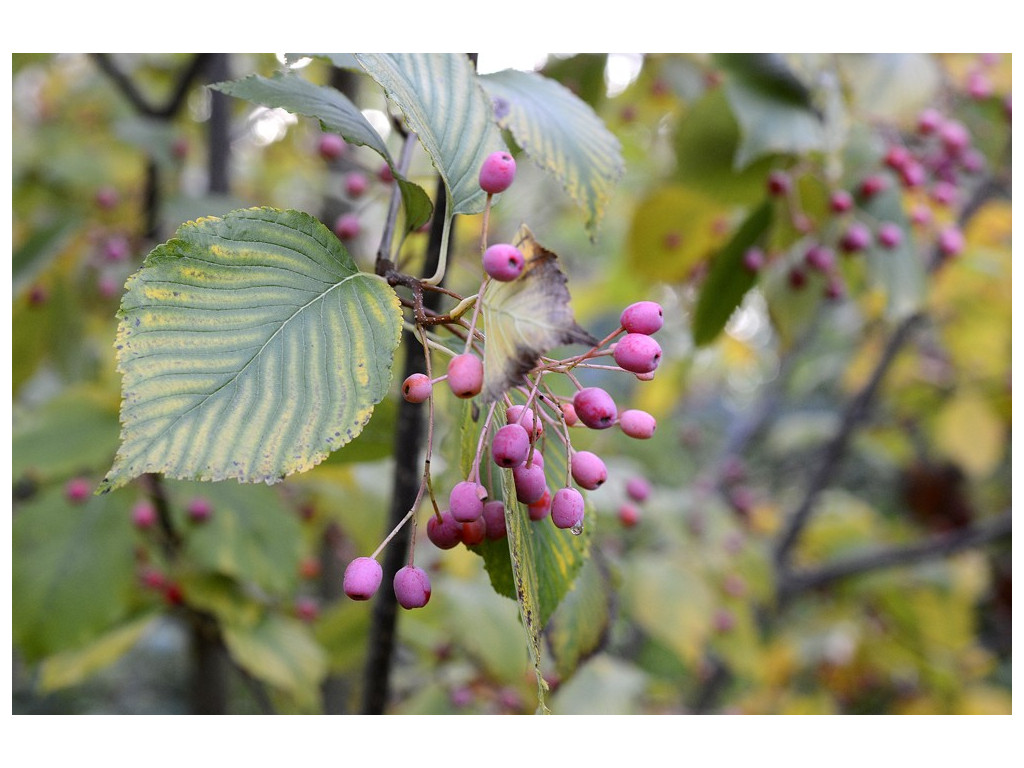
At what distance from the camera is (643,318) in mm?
464

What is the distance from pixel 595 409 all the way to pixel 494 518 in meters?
0.11

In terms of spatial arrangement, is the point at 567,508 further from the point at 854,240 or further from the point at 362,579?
the point at 854,240

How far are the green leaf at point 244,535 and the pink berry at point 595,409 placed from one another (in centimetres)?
82

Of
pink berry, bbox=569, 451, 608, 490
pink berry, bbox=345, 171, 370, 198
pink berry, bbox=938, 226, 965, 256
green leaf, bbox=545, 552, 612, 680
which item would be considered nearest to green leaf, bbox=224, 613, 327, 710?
green leaf, bbox=545, 552, 612, 680

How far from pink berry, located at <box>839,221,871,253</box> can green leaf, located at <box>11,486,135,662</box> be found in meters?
1.04

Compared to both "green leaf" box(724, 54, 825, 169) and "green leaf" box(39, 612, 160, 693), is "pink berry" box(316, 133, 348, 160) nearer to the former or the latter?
"green leaf" box(724, 54, 825, 169)

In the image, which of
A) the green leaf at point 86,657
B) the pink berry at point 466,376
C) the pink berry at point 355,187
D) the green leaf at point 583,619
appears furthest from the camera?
the green leaf at point 86,657

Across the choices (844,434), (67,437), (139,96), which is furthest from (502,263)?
(844,434)

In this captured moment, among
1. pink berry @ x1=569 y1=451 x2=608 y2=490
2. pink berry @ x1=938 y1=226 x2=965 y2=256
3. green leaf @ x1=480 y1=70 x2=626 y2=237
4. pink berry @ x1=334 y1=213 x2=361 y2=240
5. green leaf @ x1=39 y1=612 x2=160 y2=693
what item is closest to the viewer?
pink berry @ x1=569 y1=451 x2=608 y2=490

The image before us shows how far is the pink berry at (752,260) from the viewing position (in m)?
1.07

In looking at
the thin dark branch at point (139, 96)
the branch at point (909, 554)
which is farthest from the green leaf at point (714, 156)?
the branch at point (909, 554)

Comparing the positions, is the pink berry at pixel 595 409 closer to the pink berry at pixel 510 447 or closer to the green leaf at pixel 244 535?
the pink berry at pixel 510 447

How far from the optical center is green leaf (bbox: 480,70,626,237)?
0.65 metres
